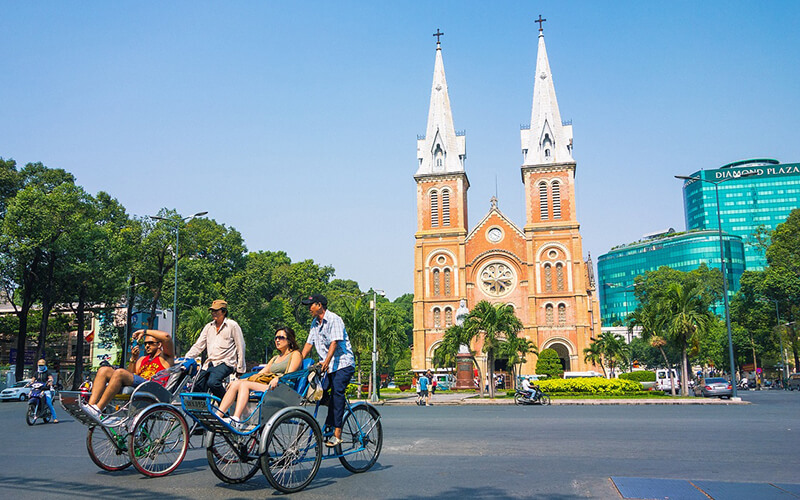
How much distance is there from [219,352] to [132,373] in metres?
1.21

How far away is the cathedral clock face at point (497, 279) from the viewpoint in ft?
210

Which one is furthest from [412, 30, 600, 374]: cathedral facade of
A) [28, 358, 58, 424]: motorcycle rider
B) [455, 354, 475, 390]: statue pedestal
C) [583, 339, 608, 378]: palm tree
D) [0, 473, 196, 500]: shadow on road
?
[0, 473, 196, 500]: shadow on road

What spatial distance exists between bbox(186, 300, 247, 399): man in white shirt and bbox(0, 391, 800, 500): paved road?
93cm

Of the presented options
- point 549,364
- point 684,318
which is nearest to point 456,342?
point 684,318

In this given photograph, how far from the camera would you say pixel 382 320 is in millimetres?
40562

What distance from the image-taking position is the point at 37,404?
603 inches

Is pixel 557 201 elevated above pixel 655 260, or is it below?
below

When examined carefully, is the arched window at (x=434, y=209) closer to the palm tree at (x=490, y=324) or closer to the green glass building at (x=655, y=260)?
the palm tree at (x=490, y=324)

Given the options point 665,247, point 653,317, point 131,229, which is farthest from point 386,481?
point 665,247


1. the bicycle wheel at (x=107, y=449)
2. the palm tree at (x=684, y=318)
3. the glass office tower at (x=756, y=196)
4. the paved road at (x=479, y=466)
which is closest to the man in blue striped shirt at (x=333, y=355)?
the paved road at (x=479, y=466)

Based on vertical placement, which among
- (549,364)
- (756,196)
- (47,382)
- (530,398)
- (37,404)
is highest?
(756,196)

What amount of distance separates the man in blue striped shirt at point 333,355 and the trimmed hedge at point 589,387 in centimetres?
2764

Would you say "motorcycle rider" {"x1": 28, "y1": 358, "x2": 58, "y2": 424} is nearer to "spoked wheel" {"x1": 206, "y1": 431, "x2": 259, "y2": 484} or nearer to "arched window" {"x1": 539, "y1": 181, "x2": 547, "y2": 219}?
"spoked wheel" {"x1": 206, "y1": 431, "x2": 259, "y2": 484}

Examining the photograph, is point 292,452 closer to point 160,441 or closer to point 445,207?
point 160,441
